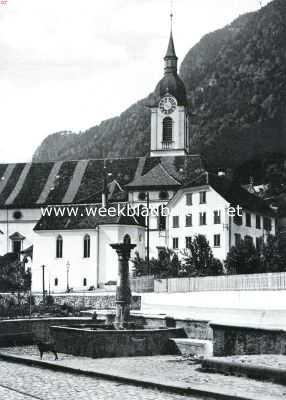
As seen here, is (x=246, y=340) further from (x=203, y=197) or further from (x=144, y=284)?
(x=203, y=197)

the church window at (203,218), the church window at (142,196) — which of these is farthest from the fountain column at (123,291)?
the church window at (142,196)

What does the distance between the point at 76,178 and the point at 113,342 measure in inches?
2691

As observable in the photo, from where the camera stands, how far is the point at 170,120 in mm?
92250

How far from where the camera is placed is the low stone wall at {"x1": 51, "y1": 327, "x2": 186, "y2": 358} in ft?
72.7

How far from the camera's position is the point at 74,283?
74.7 meters

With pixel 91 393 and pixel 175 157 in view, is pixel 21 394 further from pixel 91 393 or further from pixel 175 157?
pixel 175 157

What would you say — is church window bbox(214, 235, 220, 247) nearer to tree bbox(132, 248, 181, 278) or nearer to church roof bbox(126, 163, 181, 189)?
tree bbox(132, 248, 181, 278)

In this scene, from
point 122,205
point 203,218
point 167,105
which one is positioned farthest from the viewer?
point 167,105

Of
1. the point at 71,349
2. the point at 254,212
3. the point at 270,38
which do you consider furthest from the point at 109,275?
the point at 270,38

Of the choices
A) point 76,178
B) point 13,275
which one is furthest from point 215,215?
point 76,178

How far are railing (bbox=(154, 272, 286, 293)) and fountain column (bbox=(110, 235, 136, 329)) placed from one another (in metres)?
12.5

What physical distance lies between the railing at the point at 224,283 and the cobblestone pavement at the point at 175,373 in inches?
606

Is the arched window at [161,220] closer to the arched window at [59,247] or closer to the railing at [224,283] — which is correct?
the arched window at [59,247]

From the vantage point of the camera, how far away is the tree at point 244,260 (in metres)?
51.5
